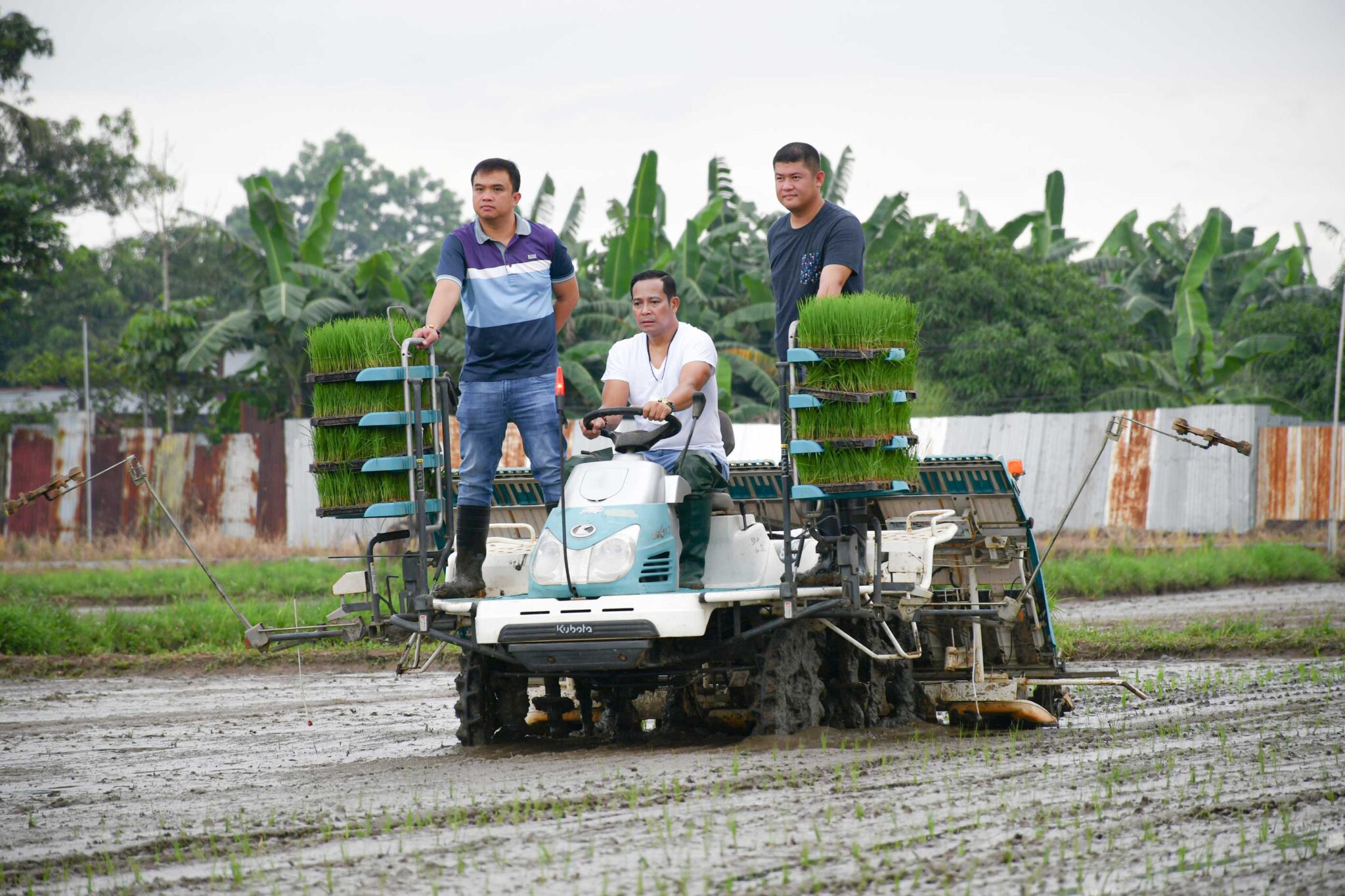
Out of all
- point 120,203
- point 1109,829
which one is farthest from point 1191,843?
point 120,203

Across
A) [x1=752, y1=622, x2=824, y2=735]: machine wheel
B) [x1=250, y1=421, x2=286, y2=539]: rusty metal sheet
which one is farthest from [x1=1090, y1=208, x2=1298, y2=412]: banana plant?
[x1=752, y1=622, x2=824, y2=735]: machine wheel

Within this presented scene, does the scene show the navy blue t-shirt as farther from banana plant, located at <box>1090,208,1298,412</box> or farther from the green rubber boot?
banana plant, located at <box>1090,208,1298,412</box>

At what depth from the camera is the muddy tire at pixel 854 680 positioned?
26.2 ft

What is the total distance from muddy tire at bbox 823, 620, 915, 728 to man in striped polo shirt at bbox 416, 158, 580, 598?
1733 millimetres

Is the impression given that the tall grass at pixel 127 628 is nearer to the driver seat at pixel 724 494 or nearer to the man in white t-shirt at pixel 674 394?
the man in white t-shirt at pixel 674 394

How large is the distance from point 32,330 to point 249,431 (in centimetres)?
1902

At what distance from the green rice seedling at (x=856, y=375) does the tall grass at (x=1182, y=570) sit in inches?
480

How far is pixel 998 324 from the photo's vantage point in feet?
95.2

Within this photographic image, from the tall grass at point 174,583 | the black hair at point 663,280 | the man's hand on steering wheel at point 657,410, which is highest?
the black hair at point 663,280

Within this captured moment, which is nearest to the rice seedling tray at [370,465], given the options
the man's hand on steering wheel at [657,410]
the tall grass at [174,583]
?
the man's hand on steering wheel at [657,410]

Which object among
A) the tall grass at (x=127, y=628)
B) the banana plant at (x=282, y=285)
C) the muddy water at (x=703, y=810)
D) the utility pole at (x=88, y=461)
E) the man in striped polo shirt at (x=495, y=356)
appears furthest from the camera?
the utility pole at (x=88, y=461)

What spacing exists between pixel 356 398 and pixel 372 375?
6.7 inches

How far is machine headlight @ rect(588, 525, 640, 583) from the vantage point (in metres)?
7.06

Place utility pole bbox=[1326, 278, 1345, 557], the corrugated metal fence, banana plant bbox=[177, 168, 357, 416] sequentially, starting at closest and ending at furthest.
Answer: utility pole bbox=[1326, 278, 1345, 557]
banana plant bbox=[177, 168, 357, 416]
the corrugated metal fence
